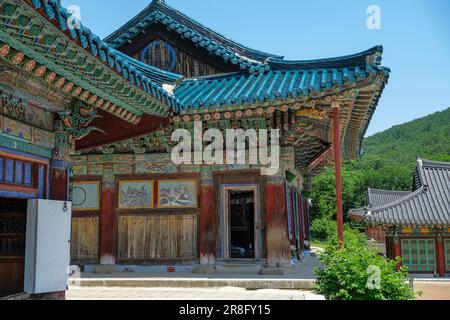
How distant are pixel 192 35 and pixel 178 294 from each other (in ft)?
25.3

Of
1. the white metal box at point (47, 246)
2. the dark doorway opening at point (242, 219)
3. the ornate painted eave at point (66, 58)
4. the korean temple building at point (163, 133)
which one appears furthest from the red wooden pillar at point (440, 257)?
the white metal box at point (47, 246)

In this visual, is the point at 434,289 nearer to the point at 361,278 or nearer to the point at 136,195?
the point at 136,195

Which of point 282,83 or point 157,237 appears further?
point 157,237

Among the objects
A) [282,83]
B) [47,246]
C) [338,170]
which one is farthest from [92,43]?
[282,83]

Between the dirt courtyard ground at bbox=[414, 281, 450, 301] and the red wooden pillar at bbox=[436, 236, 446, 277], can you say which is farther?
the red wooden pillar at bbox=[436, 236, 446, 277]

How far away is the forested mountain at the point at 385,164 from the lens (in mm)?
55234

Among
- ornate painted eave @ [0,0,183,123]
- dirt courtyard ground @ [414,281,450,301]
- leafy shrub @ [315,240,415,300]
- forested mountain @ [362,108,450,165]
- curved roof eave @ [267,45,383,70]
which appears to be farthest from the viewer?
forested mountain @ [362,108,450,165]

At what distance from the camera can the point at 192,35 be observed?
46.6ft

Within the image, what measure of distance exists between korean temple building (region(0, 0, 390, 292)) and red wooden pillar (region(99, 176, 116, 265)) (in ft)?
0.10

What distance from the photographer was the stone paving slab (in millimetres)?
9781

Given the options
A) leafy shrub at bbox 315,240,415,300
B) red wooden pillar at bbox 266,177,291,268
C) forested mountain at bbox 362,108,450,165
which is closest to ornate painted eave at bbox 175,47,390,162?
red wooden pillar at bbox 266,177,291,268

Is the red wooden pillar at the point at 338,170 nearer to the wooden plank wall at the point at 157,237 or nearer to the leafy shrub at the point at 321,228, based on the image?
the wooden plank wall at the point at 157,237

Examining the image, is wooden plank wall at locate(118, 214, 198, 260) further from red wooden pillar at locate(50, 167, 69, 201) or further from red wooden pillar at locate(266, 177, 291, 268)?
red wooden pillar at locate(50, 167, 69, 201)
